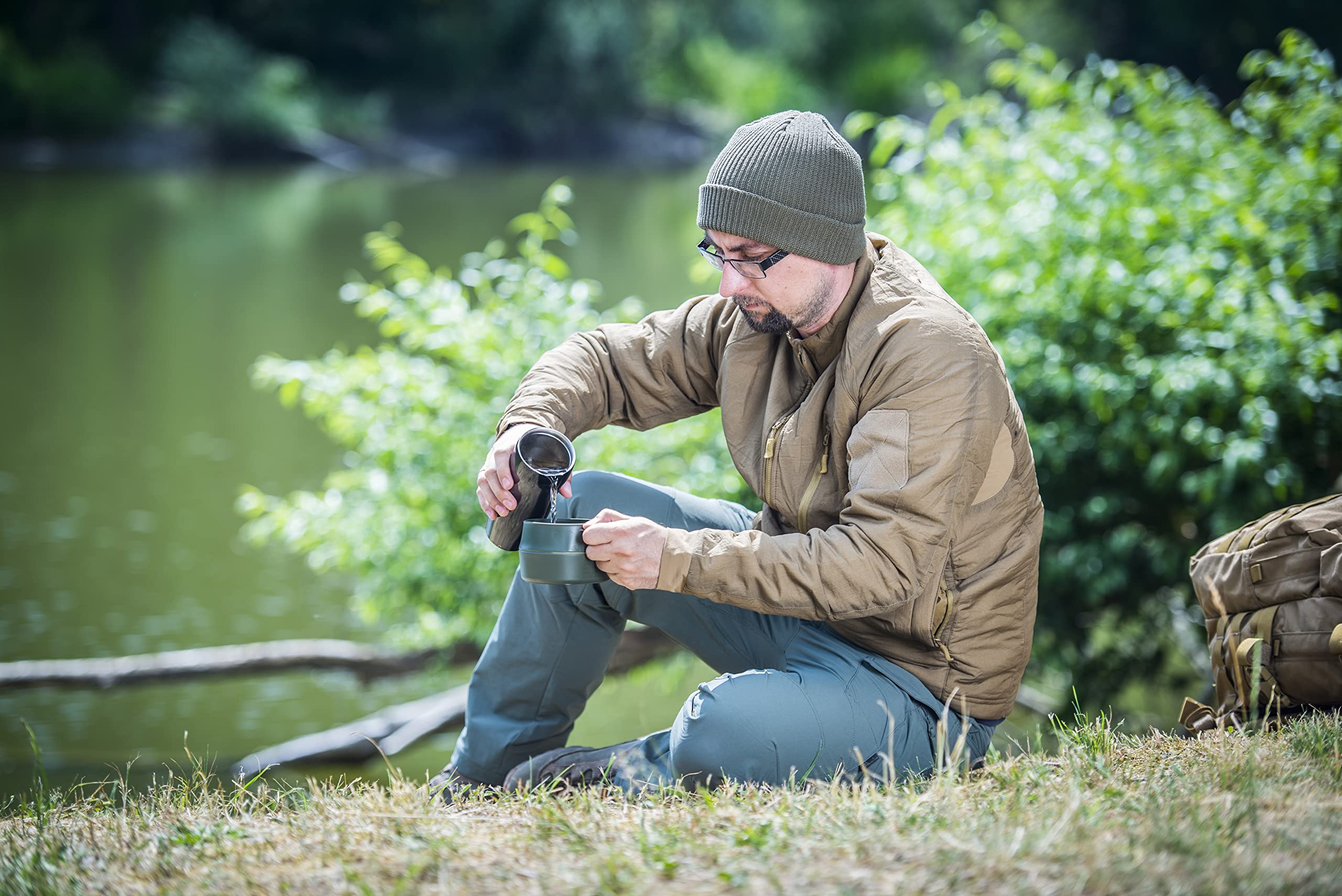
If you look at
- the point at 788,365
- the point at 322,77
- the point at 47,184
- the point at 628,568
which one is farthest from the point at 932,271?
the point at 322,77

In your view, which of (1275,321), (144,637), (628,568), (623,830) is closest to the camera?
(623,830)

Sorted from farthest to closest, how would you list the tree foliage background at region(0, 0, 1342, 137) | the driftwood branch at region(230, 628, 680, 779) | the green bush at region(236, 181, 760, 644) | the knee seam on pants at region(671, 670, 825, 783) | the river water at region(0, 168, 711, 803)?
the tree foliage background at region(0, 0, 1342, 137), the river water at region(0, 168, 711, 803), the driftwood branch at region(230, 628, 680, 779), the green bush at region(236, 181, 760, 644), the knee seam on pants at region(671, 670, 825, 783)

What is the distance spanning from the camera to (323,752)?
6086 millimetres

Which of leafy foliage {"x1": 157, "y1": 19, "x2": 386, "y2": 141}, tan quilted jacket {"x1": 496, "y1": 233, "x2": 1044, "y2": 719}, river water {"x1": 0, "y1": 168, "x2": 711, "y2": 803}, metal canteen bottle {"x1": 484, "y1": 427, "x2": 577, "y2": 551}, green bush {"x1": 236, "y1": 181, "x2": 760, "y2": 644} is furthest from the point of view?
leafy foliage {"x1": 157, "y1": 19, "x2": 386, "y2": 141}

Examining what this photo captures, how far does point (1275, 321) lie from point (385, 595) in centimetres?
402

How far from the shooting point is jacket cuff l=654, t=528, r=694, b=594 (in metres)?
2.53

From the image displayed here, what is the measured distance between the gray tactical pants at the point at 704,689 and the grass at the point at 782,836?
0.09m

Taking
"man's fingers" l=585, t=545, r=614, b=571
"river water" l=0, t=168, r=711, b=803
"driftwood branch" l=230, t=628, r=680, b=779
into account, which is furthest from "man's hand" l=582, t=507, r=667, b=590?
"driftwood branch" l=230, t=628, r=680, b=779

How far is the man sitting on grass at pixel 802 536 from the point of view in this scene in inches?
99.4

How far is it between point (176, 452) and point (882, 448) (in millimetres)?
10124

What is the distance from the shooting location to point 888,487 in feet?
8.20

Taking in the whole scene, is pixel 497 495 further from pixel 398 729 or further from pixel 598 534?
pixel 398 729

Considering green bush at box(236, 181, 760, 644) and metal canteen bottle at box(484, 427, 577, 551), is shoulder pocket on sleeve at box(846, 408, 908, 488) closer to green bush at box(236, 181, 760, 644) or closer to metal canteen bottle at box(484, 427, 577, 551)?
metal canteen bottle at box(484, 427, 577, 551)

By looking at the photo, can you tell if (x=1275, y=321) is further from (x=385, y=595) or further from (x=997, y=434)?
(x=385, y=595)
